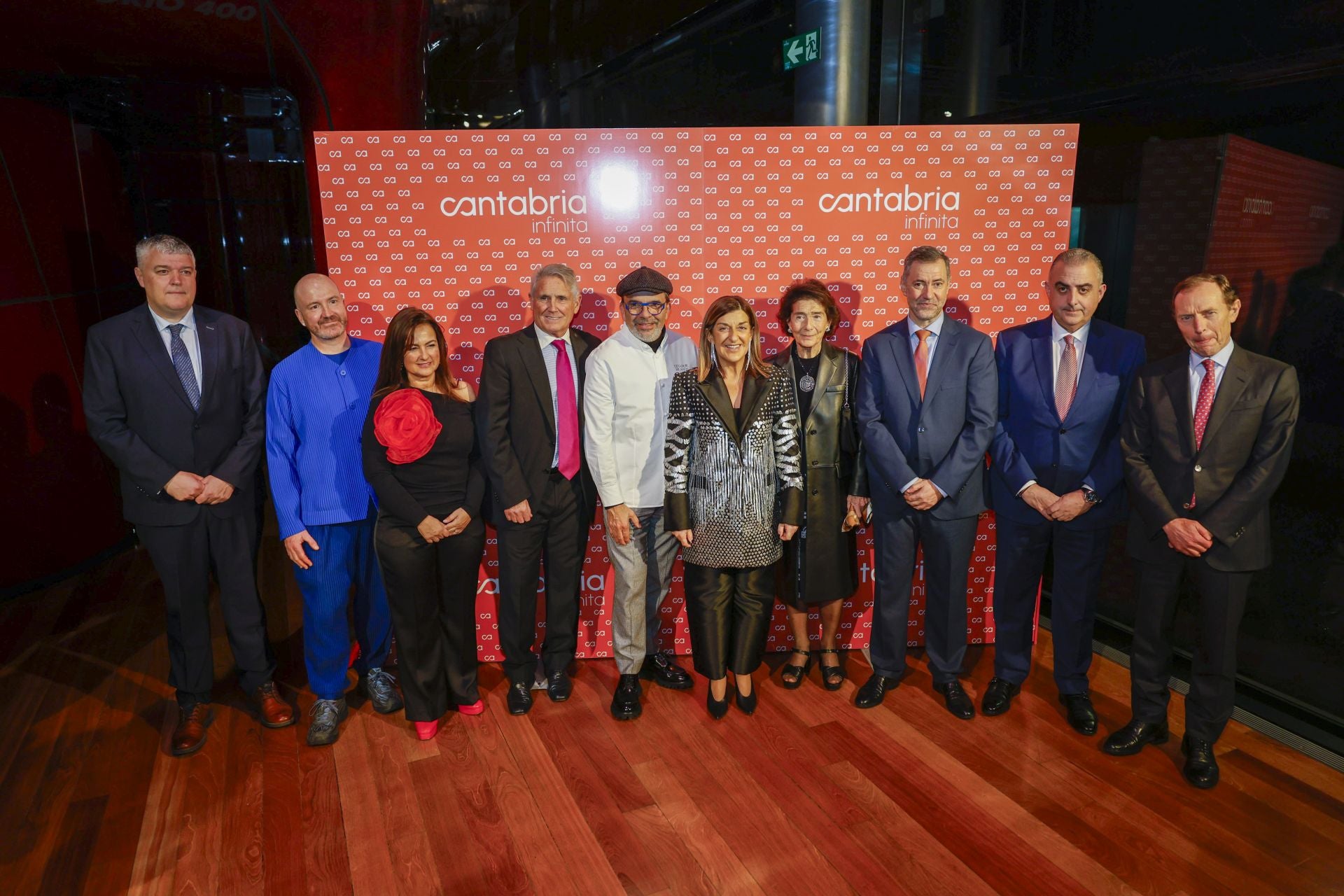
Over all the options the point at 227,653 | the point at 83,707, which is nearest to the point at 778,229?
the point at 227,653

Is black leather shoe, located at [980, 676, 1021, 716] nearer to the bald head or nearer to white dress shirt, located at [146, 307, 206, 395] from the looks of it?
the bald head

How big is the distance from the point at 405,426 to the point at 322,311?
2.14ft

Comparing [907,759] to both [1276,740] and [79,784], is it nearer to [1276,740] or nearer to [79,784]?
[1276,740]

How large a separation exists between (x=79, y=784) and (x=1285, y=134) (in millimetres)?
5709

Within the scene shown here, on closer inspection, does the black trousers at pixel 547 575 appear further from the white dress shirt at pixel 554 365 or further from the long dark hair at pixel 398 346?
the long dark hair at pixel 398 346

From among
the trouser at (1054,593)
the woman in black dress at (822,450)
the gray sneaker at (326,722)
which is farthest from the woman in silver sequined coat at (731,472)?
the gray sneaker at (326,722)

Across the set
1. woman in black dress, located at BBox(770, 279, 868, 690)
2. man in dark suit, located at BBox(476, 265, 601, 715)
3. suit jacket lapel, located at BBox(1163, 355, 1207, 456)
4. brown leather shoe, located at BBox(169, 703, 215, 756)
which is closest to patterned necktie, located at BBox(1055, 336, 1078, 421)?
suit jacket lapel, located at BBox(1163, 355, 1207, 456)

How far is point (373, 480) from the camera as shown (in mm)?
3172

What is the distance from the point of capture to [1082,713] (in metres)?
3.45

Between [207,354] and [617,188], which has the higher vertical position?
[617,188]

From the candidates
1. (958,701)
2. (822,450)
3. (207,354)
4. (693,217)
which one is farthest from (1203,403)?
(207,354)

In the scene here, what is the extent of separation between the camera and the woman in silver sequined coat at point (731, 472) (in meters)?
3.24

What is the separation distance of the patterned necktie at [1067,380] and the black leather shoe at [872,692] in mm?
1402

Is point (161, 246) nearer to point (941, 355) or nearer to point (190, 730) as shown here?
point (190, 730)
